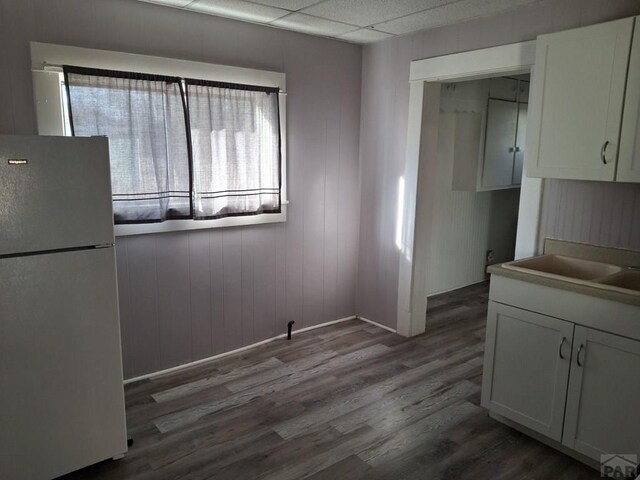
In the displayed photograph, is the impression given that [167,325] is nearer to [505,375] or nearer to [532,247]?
[505,375]

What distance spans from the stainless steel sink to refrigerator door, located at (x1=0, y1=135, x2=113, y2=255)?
6.67ft

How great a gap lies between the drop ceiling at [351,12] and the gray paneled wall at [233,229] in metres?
0.15

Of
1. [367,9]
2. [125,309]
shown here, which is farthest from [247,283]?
[367,9]

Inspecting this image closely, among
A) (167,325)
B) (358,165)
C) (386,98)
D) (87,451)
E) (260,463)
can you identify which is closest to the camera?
(87,451)

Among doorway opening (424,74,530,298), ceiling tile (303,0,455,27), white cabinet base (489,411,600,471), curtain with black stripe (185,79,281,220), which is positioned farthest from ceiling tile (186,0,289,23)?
white cabinet base (489,411,600,471)

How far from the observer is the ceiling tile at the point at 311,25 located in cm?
324

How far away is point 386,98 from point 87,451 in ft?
10.3

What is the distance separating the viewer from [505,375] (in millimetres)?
2604

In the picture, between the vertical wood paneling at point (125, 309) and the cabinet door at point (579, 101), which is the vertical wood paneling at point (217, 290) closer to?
the vertical wood paneling at point (125, 309)

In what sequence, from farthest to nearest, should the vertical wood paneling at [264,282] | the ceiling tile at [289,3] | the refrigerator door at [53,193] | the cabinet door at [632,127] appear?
→ the vertical wood paneling at [264,282], the ceiling tile at [289,3], the cabinet door at [632,127], the refrigerator door at [53,193]

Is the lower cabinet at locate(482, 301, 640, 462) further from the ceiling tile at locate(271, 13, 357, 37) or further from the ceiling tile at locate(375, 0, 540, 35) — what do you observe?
the ceiling tile at locate(271, 13, 357, 37)

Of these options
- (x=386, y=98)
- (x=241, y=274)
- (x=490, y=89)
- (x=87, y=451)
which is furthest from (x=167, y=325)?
(x=490, y=89)

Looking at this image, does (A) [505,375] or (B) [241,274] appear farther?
(B) [241,274]

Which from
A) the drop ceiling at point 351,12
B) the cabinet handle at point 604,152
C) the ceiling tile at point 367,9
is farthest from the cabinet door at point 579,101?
the ceiling tile at point 367,9
